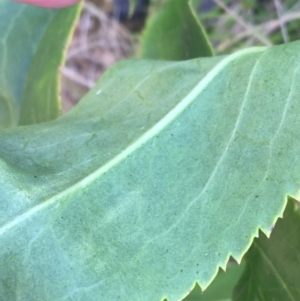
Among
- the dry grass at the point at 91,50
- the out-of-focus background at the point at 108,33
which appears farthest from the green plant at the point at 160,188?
the dry grass at the point at 91,50

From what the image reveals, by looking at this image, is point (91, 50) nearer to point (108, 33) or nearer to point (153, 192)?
point (108, 33)

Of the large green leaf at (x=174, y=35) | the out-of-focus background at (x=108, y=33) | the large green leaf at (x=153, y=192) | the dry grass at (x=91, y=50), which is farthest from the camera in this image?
the dry grass at (x=91, y=50)

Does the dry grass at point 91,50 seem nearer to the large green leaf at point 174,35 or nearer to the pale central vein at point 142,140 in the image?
the large green leaf at point 174,35

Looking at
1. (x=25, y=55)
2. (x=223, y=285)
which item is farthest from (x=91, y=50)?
(x=223, y=285)

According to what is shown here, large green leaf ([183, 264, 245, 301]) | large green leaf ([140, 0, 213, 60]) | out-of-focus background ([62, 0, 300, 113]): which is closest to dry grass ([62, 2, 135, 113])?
out-of-focus background ([62, 0, 300, 113])

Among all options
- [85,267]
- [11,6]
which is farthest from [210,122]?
[11,6]

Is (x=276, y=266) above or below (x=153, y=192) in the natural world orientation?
below
